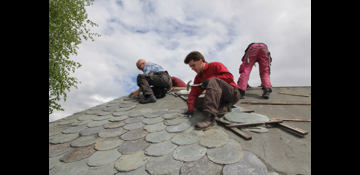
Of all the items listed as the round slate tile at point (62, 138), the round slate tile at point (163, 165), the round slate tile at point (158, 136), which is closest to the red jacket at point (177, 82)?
the round slate tile at point (158, 136)

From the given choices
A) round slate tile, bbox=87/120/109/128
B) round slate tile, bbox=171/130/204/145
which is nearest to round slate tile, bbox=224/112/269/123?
round slate tile, bbox=171/130/204/145

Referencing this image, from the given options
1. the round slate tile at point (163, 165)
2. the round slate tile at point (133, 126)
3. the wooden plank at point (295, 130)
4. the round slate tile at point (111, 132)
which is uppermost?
the wooden plank at point (295, 130)

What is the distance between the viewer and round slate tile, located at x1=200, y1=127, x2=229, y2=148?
4.58 feet

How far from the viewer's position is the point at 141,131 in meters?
1.90

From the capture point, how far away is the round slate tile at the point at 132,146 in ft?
4.75

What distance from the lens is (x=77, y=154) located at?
4.78 feet

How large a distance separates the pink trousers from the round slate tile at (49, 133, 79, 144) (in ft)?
13.3

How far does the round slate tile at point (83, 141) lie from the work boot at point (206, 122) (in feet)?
4.41

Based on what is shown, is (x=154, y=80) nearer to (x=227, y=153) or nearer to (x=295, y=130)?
(x=227, y=153)

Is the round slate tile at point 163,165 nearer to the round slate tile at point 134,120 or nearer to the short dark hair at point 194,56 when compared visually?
the round slate tile at point 134,120

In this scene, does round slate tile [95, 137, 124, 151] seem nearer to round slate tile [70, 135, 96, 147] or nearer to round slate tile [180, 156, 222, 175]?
round slate tile [70, 135, 96, 147]
